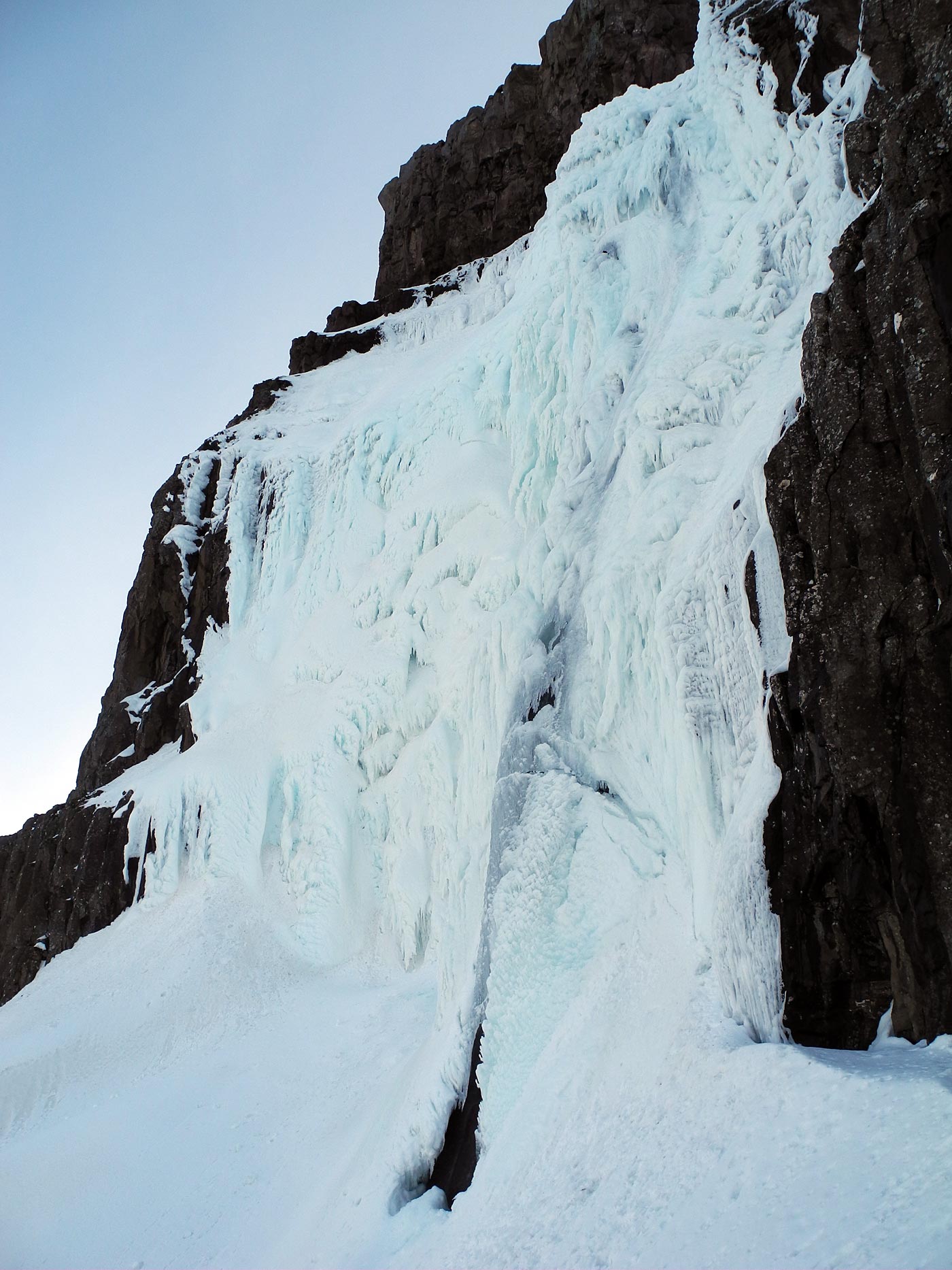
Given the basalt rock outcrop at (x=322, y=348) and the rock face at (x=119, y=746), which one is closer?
the rock face at (x=119, y=746)

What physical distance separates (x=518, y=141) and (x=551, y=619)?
25.3 m

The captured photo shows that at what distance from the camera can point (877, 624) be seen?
5.73 metres

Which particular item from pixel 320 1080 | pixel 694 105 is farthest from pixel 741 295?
pixel 320 1080

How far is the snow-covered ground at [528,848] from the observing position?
219 inches

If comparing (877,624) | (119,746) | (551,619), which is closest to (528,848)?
(551,619)

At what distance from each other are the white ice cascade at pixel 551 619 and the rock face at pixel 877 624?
37 cm

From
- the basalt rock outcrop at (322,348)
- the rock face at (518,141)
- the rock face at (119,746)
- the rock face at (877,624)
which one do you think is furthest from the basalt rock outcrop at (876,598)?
the rock face at (518,141)

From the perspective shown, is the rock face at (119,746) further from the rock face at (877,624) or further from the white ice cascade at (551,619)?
the rock face at (877,624)

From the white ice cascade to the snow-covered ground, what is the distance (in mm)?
51

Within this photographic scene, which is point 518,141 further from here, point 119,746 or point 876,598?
point 876,598

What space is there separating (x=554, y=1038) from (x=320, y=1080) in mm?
5104

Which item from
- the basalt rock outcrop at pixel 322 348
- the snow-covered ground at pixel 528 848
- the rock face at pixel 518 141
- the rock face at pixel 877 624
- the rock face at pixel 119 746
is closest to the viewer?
the rock face at pixel 877 624

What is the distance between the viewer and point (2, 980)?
1995cm

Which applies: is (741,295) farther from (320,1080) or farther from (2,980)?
(2,980)
